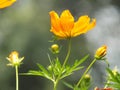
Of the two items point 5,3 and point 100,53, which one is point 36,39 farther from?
point 5,3

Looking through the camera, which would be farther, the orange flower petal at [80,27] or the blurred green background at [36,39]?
the blurred green background at [36,39]

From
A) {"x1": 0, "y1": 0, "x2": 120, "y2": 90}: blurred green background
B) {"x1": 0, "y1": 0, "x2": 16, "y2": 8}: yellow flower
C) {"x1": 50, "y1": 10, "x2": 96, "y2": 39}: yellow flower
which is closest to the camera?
{"x1": 0, "y1": 0, "x2": 16, "y2": 8}: yellow flower

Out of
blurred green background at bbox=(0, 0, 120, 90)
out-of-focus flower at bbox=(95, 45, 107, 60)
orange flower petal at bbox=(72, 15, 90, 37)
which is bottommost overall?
out-of-focus flower at bbox=(95, 45, 107, 60)

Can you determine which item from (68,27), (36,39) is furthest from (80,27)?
(36,39)

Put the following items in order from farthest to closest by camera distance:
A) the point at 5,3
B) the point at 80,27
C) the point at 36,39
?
the point at 36,39, the point at 80,27, the point at 5,3

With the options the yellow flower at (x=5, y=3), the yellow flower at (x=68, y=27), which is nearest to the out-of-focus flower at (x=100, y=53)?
the yellow flower at (x=68, y=27)

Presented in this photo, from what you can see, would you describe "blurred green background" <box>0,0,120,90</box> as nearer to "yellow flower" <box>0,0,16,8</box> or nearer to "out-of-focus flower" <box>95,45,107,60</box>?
"out-of-focus flower" <box>95,45,107,60</box>

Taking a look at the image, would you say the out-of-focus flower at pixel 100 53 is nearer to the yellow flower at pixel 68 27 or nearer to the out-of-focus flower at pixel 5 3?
the yellow flower at pixel 68 27

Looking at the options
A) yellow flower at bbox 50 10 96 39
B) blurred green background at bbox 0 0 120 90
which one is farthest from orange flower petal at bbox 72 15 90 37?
blurred green background at bbox 0 0 120 90

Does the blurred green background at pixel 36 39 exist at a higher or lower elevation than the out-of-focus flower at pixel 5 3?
higher
